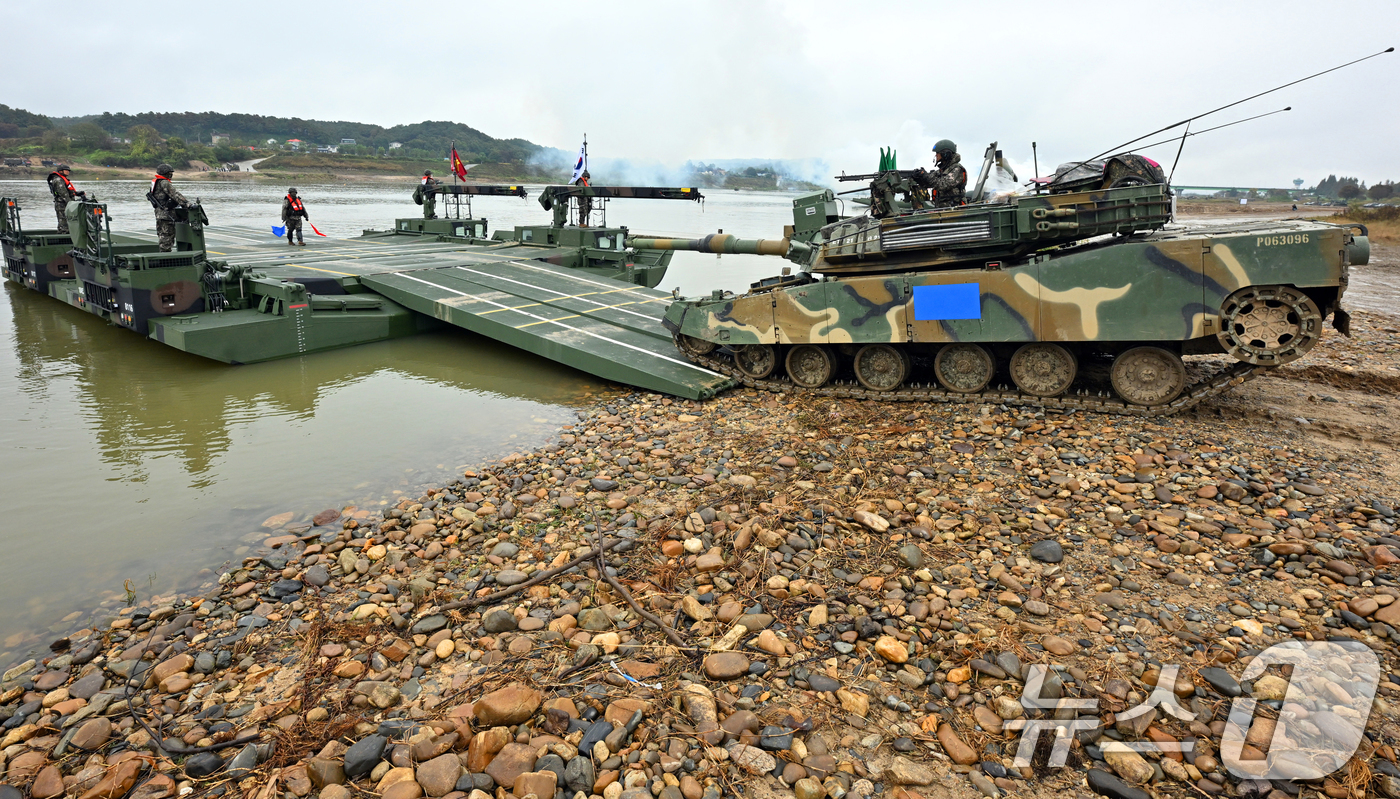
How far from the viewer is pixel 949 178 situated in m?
10.7

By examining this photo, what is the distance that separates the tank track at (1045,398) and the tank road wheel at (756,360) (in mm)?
113

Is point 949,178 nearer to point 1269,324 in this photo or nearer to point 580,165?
point 1269,324

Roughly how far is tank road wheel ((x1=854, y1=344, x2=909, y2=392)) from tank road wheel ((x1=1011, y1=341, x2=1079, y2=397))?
1.42 m

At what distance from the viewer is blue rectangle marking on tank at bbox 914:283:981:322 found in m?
9.30

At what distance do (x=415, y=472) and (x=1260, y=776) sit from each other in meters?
7.87

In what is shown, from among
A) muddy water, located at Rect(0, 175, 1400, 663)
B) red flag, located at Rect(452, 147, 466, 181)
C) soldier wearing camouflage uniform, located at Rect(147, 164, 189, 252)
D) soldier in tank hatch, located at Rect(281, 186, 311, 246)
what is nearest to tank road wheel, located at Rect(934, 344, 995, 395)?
muddy water, located at Rect(0, 175, 1400, 663)

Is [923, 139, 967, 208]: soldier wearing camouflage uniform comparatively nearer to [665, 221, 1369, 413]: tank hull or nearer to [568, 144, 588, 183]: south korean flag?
[665, 221, 1369, 413]: tank hull

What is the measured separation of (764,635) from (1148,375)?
6588 mm

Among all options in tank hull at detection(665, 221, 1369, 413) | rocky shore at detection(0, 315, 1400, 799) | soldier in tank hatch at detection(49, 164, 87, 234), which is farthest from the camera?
soldier in tank hatch at detection(49, 164, 87, 234)

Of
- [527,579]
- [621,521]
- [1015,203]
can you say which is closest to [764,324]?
[1015,203]

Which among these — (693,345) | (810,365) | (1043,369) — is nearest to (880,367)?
(810,365)

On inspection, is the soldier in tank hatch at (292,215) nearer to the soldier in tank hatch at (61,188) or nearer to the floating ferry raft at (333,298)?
the floating ferry raft at (333,298)

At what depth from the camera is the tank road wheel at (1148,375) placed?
865cm

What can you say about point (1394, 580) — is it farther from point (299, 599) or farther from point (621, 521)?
point (299, 599)
